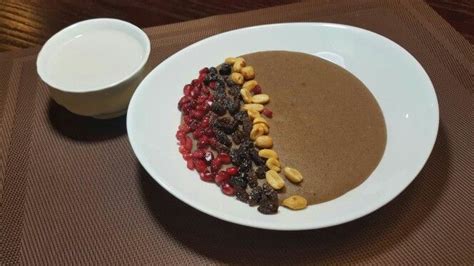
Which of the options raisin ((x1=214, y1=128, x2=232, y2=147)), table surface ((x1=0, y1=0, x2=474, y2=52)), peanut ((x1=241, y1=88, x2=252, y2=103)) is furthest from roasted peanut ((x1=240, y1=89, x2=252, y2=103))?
table surface ((x1=0, y1=0, x2=474, y2=52))

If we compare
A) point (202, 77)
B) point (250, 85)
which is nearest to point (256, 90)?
point (250, 85)

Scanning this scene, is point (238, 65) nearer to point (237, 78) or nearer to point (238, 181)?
point (237, 78)

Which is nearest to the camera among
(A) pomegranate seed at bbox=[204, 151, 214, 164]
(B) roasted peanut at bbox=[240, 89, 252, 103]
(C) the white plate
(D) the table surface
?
(C) the white plate

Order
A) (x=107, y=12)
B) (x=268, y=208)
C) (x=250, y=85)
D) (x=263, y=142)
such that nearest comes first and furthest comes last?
(x=268, y=208) < (x=263, y=142) < (x=250, y=85) < (x=107, y=12)

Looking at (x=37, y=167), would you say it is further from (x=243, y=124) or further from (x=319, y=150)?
(x=319, y=150)

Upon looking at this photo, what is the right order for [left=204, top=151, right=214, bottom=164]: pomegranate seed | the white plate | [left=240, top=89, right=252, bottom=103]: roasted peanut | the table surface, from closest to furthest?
the white plate, [left=204, top=151, right=214, bottom=164]: pomegranate seed, [left=240, top=89, right=252, bottom=103]: roasted peanut, the table surface

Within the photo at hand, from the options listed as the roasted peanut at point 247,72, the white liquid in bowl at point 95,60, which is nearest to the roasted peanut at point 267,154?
the roasted peanut at point 247,72

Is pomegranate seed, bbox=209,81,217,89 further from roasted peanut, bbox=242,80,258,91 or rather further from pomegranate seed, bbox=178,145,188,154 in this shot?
pomegranate seed, bbox=178,145,188,154
